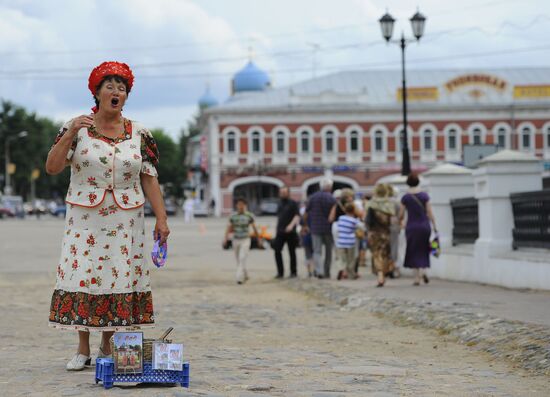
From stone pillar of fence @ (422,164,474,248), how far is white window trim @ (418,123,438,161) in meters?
67.3

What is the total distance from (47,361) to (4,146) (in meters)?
115

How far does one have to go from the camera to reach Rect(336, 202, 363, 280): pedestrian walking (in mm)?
20672

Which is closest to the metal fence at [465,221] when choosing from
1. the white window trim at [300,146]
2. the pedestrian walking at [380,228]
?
the pedestrian walking at [380,228]

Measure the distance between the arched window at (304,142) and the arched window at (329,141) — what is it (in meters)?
1.36

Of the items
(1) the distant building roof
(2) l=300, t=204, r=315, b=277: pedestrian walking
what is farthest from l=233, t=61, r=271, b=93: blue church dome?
(2) l=300, t=204, r=315, b=277: pedestrian walking

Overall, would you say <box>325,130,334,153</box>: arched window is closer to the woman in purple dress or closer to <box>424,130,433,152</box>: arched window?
<box>424,130,433,152</box>: arched window

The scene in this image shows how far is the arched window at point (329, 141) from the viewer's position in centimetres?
8862

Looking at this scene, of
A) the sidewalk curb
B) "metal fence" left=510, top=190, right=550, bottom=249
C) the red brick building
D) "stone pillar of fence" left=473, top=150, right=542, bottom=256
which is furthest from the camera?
the red brick building

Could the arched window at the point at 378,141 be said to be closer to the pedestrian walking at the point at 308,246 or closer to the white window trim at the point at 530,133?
the white window trim at the point at 530,133

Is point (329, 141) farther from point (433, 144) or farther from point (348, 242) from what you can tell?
point (348, 242)

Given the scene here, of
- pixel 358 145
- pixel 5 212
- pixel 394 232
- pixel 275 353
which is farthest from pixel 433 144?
pixel 275 353

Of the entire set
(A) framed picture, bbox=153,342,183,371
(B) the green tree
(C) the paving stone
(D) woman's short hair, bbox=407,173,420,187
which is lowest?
(C) the paving stone

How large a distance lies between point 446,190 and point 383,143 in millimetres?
67450

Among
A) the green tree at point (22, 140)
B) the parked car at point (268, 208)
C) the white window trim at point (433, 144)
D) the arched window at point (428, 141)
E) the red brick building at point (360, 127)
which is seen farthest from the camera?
the green tree at point (22, 140)
